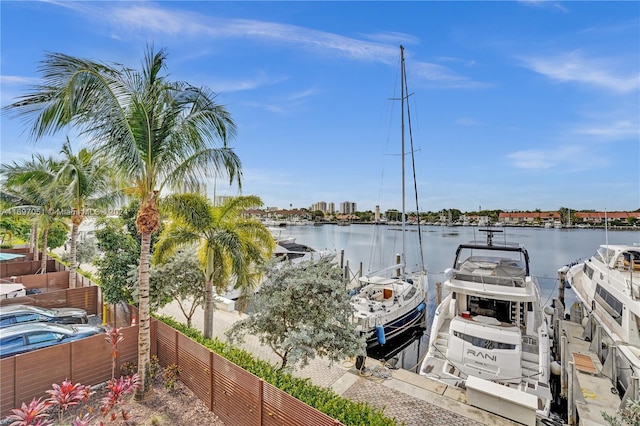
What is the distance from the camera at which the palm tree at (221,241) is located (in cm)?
995

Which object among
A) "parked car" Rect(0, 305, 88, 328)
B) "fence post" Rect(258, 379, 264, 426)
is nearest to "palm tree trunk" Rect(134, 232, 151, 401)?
"fence post" Rect(258, 379, 264, 426)

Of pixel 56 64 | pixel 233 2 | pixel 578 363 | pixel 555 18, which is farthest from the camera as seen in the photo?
pixel 555 18

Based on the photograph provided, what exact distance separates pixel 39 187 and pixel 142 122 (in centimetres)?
1359

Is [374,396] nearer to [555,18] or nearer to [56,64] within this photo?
[56,64]

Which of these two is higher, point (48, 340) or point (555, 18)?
point (555, 18)

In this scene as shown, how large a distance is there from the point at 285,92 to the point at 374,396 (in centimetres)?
1572

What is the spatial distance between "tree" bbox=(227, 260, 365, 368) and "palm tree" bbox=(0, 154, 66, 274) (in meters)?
10.9

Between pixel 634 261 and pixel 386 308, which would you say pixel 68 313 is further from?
pixel 634 261

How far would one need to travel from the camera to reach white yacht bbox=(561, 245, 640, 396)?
29.6 ft

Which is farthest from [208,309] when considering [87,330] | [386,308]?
[386,308]

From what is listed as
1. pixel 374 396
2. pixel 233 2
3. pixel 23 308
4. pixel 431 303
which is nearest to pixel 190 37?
pixel 233 2

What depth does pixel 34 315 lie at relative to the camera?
10.8m

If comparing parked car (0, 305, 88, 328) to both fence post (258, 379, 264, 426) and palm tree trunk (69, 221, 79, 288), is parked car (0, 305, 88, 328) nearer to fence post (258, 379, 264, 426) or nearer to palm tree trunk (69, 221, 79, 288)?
palm tree trunk (69, 221, 79, 288)

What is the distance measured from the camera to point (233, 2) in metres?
10.1
